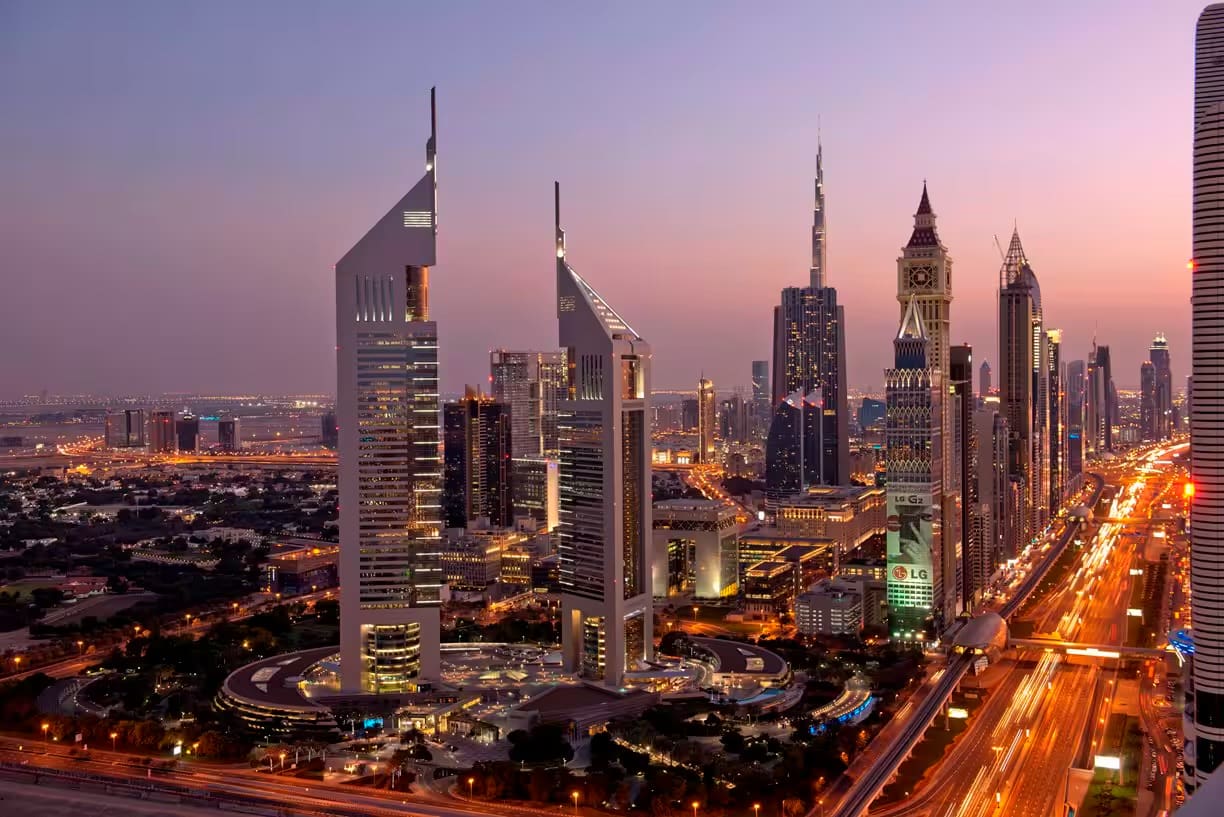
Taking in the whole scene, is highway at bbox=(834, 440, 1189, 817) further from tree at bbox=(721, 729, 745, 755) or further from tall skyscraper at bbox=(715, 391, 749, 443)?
tall skyscraper at bbox=(715, 391, 749, 443)

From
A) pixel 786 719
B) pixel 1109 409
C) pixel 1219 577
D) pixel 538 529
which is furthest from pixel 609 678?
pixel 1109 409

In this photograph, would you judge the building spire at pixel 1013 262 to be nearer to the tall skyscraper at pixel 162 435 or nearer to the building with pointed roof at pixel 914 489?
the building with pointed roof at pixel 914 489

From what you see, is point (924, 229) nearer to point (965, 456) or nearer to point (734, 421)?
point (965, 456)

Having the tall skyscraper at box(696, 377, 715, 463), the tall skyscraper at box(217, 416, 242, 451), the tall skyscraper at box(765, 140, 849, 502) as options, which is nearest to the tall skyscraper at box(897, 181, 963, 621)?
the tall skyscraper at box(765, 140, 849, 502)

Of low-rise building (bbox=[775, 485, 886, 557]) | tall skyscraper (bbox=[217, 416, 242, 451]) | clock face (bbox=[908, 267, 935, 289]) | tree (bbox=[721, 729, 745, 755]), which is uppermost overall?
clock face (bbox=[908, 267, 935, 289])

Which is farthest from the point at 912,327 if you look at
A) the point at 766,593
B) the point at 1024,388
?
the point at 1024,388
